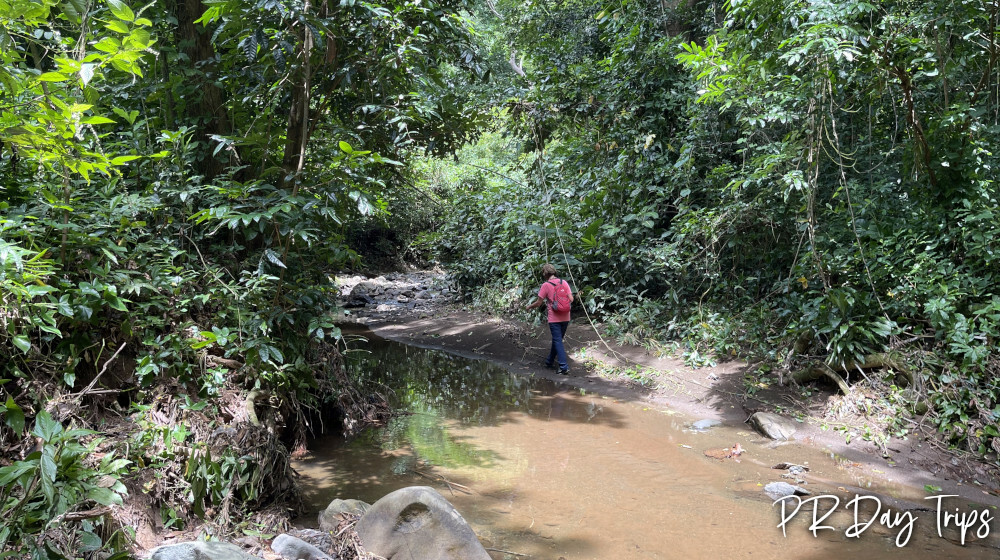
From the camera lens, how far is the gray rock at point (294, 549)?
338 centimetres

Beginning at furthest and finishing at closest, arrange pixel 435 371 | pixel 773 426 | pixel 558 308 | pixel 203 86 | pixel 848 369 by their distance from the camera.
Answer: pixel 435 371
pixel 558 308
pixel 848 369
pixel 773 426
pixel 203 86

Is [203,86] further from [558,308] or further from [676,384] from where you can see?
[676,384]

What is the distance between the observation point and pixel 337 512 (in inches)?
165

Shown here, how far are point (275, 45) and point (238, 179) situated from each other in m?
1.73

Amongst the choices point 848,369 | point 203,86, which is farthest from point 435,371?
point 848,369

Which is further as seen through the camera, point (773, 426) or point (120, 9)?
point (773, 426)

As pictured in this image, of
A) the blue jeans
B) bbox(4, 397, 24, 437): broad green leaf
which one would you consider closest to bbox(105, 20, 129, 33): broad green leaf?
bbox(4, 397, 24, 437): broad green leaf

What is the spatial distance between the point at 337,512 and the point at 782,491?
11.7 feet

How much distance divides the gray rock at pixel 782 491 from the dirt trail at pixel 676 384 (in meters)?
0.81

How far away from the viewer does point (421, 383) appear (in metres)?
9.34

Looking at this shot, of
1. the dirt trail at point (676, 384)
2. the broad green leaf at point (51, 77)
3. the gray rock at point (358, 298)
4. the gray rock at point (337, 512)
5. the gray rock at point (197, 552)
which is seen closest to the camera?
the gray rock at point (197, 552)

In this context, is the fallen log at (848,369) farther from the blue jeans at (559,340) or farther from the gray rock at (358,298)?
the gray rock at (358,298)

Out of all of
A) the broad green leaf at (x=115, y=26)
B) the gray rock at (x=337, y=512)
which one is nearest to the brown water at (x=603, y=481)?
the gray rock at (x=337, y=512)

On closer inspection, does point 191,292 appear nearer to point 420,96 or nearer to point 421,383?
point 420,96
